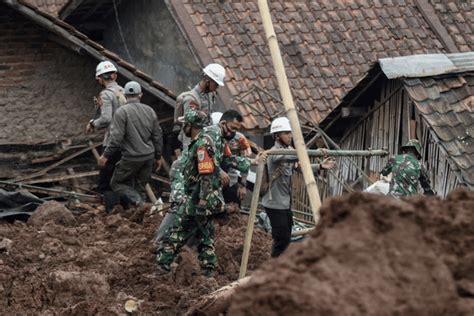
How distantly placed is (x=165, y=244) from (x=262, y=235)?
2.40 metres

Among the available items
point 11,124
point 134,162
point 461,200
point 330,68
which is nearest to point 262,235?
point 134,162

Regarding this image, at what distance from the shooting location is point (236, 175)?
15938 millimetres

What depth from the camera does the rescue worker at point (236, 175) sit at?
48.0 ft

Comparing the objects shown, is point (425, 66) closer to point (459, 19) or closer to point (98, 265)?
point (98, 265)

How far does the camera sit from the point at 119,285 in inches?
512

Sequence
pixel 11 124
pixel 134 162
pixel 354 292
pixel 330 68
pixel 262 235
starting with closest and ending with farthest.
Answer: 1. pixel 354 292
2. pixel 262 235
3. pixel 134 162
4. pixel 11 124
5. pixel 330 68

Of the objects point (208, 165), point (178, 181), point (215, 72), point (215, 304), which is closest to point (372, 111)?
point (215, 72)

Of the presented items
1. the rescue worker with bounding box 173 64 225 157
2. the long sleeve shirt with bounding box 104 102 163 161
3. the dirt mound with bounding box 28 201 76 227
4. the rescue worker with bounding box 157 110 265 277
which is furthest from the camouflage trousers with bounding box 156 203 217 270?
the long sleeve shirt with bounding box 104 102 163 161

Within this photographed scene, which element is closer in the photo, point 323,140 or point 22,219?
point 22,219

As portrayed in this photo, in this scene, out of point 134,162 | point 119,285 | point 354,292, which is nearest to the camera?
point 354,292

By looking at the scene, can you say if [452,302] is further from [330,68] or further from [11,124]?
[330,68]

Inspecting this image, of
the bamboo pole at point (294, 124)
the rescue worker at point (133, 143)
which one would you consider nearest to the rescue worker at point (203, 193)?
the bamboo pole at point (294, 124)

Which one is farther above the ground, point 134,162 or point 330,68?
point 330,68

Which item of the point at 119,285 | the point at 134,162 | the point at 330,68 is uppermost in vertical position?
the point at 330,68
